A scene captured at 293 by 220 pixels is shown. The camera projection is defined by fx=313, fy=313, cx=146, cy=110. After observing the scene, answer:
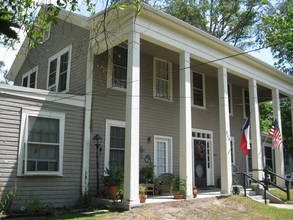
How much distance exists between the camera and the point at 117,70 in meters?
11.2

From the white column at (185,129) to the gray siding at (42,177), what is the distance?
3187 mm

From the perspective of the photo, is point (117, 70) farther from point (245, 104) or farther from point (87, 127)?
point (245, 104)

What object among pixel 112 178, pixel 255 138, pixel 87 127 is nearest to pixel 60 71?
pixel 87 127

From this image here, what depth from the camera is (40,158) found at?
8961mm

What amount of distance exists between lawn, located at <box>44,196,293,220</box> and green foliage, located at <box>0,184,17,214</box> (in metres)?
1.17

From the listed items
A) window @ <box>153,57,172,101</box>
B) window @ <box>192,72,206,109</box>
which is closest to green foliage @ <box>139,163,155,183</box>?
window @ <box>153,57,172,101</box>

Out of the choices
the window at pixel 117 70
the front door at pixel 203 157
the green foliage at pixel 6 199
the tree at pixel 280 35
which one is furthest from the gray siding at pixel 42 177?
the tree at pixel 280 35

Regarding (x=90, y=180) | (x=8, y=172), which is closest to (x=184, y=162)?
(x=90, y=180)

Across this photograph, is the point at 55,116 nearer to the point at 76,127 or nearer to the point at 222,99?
the point at 76,127

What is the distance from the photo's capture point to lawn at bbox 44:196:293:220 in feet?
24.9

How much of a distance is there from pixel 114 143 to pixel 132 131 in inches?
103

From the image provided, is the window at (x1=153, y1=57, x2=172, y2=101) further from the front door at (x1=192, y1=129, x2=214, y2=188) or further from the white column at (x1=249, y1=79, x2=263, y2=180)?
the white column at (x1=249, y1=79, x2=263, y2=180)

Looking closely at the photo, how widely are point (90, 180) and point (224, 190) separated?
14.9 ft

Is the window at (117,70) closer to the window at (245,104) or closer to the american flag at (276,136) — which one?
the american flag at (276,136)
